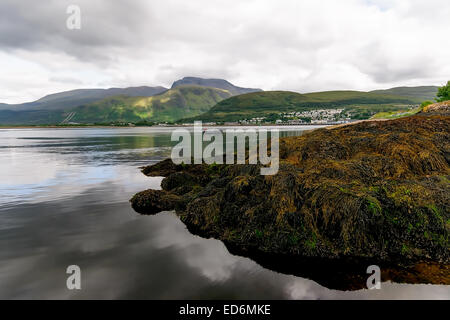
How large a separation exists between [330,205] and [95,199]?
12050mm

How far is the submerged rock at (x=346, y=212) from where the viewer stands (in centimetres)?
656

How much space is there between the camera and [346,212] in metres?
7.07

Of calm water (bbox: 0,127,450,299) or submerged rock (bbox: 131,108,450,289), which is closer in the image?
calm water (bbox: 0,127,450,299)

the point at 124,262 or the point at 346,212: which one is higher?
the point at 346,212

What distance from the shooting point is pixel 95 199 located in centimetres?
1340

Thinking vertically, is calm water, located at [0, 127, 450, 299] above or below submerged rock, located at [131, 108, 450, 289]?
below

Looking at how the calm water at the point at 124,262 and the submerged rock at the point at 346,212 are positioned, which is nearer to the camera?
the calm water at the point at 124,262

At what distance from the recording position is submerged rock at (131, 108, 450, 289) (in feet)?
21.5

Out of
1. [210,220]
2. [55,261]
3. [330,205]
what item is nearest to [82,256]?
[55,261]

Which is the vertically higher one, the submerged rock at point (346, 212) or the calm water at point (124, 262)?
the submerged rock at point (346, 212)
